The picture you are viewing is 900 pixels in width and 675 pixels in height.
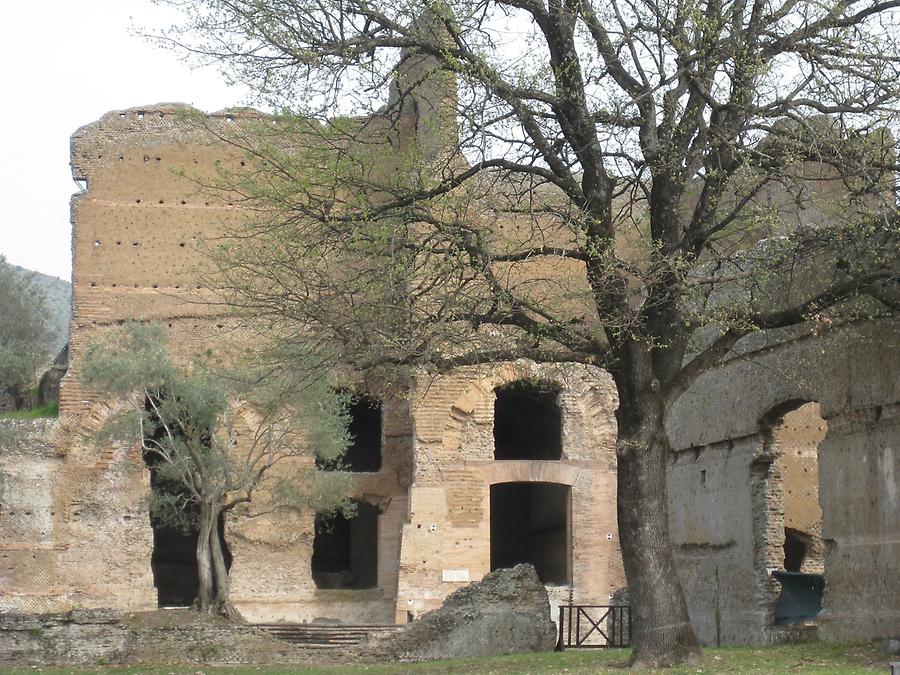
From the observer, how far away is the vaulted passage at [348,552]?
29422 mm

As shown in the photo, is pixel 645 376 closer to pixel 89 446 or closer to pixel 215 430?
pixel 215 430

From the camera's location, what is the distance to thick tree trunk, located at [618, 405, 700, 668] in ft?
36.3

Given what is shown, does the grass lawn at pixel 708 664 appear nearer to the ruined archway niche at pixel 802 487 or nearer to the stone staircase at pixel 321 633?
the stone staircase at pixel 321 633

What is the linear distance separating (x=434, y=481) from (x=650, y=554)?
13.5 meters

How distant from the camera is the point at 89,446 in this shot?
26.3 metres

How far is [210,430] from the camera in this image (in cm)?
2194

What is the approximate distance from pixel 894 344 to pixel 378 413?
19.4 metres

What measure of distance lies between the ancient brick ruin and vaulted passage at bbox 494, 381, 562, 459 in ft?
0.22

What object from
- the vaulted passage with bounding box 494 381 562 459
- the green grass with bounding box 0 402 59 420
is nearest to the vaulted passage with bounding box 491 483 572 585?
the vaulted passage with bounding box 494 381 562 459

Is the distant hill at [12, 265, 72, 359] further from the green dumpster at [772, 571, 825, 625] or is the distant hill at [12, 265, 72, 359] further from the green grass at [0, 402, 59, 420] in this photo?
the green dumpster at [772, 571, 825, 625]

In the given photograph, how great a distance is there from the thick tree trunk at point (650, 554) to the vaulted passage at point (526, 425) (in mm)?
16167

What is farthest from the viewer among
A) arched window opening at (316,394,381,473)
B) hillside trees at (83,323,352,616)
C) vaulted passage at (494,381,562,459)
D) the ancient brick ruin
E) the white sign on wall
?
arched window opening at (316,394,381,473)

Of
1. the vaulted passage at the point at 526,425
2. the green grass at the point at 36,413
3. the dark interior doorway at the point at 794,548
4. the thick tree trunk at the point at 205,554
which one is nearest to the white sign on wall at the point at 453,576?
the thick tree trunk at the point at 205,554

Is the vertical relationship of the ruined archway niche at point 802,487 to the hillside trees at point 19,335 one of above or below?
below
